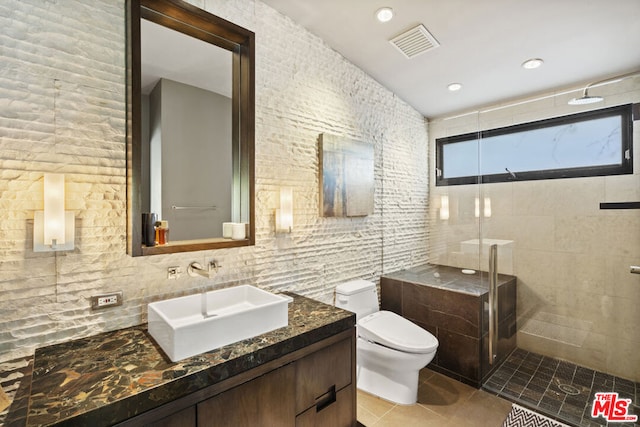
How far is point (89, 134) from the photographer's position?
1415 millimetres

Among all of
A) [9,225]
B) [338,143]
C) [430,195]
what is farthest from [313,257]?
[9,225]

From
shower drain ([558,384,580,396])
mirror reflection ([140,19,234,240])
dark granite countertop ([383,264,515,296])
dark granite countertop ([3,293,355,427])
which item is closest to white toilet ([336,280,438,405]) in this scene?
dark granite countertop ([383,264,515,296])

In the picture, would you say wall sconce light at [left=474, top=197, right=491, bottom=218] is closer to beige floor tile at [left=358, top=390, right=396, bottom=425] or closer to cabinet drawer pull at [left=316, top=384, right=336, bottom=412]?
beige floor tile at [left=358, top=390, right=396, bottom=425]

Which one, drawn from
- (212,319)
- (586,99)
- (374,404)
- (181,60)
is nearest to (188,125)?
(181,60)

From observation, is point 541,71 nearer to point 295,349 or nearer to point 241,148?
point 241,148

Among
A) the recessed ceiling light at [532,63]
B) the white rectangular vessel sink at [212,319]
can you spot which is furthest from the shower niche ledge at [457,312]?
the recessed ceiling light at [532,63]

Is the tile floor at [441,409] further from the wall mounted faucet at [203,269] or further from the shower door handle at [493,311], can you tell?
the wall mounted faucet at [203,269]

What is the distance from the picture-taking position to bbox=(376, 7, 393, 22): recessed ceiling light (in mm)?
1954

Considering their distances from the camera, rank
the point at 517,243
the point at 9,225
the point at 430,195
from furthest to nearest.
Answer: the point at 430,195 < the point at 517,243 < the point at 9,225

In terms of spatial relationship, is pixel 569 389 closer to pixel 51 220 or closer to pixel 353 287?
pixel 353 287

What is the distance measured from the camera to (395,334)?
226cm

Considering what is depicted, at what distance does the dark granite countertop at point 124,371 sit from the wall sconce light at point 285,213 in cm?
73

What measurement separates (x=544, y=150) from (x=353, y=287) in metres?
1.95

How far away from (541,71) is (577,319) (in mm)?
2029
